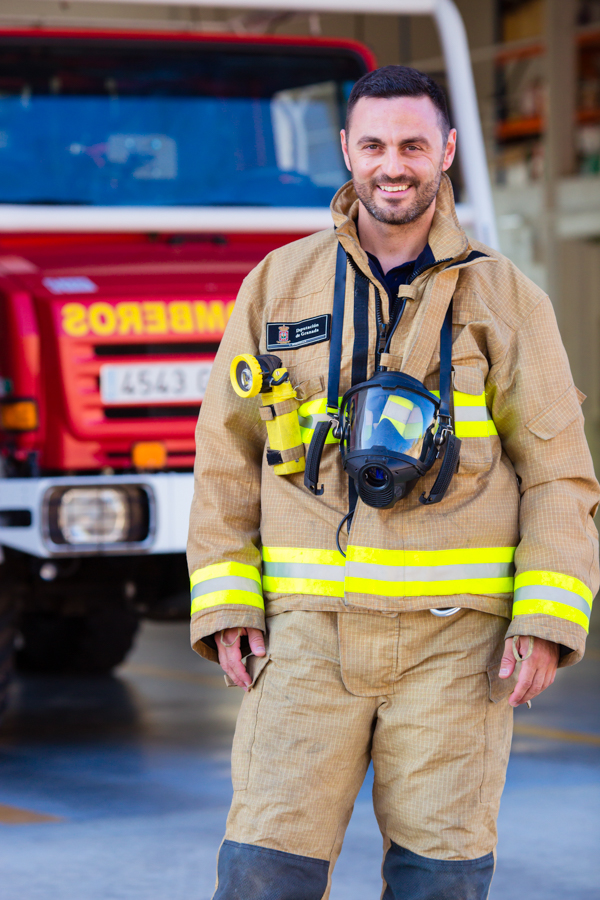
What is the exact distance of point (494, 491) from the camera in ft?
8.55

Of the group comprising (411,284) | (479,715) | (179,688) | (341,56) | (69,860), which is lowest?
(179,688)

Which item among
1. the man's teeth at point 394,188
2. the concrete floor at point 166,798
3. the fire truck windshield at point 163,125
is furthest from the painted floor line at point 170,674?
the man's teeth at point 394,188

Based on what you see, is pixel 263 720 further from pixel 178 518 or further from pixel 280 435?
pixel 178 518

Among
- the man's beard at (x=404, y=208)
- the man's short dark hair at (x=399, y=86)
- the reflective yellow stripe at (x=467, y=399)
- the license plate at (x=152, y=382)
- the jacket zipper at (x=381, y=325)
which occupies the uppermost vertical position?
the man's short dark hair at (x=399, y=86)

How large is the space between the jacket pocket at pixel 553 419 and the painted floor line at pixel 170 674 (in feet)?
16.6

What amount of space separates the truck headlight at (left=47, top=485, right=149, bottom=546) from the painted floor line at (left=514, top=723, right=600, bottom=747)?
6.74 ft

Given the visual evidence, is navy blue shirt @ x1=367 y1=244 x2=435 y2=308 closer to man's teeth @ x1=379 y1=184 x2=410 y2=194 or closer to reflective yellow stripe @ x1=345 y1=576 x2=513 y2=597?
man's teeth @ x1=379 y1=184 x2=410 y2=194

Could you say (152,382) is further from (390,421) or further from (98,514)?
(390,421)

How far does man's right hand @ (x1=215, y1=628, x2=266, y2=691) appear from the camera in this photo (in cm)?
264

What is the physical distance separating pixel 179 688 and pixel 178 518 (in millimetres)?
2619

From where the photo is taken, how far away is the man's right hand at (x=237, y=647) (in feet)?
8.66

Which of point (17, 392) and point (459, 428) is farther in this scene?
point (17, 392)

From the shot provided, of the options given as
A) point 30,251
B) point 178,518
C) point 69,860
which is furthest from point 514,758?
point 30,251

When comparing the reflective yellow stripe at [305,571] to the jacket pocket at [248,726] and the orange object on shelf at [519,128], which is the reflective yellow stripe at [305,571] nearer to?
the jacket pocket at [248,726]
